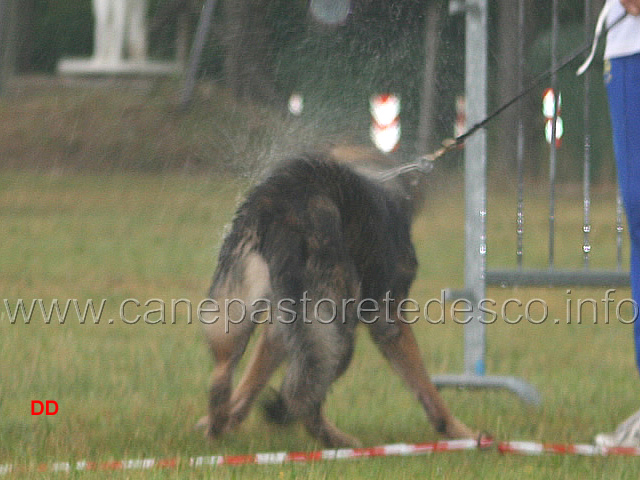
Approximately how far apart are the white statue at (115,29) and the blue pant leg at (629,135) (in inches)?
605

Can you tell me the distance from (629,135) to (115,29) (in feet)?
53.6

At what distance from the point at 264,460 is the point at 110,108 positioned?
9.47 m

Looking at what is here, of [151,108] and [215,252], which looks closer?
[215,252]

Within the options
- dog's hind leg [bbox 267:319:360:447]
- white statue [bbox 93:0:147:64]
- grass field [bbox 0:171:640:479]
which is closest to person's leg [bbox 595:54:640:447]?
grass field [bbox 0:171:640:479]

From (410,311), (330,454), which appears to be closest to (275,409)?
(330,454)

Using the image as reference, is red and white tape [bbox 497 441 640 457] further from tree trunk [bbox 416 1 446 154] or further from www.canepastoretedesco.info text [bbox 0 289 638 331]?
tree trunk [bbox 416 1 446 154]

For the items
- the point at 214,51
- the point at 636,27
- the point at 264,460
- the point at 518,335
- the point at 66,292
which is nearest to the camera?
the point at 264,460

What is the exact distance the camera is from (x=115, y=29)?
18875mm

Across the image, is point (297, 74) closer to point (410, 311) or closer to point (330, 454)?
point (410, 311)

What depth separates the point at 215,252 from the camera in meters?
3.70

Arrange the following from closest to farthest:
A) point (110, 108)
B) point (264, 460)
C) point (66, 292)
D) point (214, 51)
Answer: point (264, 460) → point (214, 51) → point (66, 292) → point (110, 108)

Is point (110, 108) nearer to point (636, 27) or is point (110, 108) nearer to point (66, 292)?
point (66, 292)

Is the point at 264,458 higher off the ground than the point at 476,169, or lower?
lower

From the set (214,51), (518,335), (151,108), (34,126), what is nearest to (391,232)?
(214,51)
